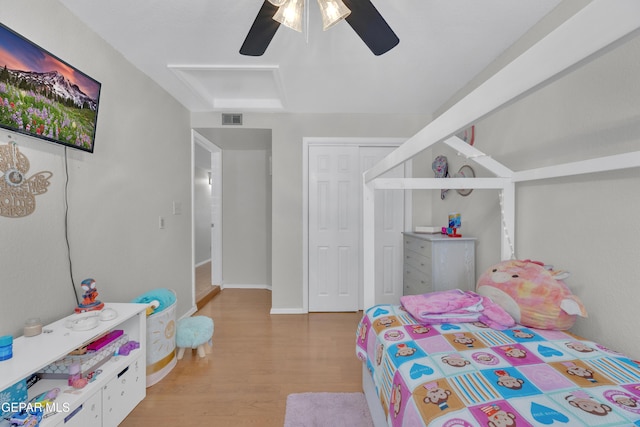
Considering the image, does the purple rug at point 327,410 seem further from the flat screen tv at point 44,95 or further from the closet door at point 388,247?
the flat screen tv at point 44,95

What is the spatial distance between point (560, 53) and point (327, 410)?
190 centimetres

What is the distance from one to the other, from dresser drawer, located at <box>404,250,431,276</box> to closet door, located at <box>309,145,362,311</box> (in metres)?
0.65

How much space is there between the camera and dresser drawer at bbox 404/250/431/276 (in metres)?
2.31

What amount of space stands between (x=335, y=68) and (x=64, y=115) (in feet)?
5.86

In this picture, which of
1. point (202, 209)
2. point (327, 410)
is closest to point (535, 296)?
point (327, 410)

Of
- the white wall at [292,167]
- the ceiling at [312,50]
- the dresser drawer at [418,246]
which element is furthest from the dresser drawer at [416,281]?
the ceiling at [312,50]

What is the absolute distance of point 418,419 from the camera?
0.83m

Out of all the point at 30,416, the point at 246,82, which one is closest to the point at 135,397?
the point at 30,416

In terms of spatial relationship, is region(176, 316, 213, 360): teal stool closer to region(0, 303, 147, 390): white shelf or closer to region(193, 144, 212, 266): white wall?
region(0, 303, 147, 390): white shelf

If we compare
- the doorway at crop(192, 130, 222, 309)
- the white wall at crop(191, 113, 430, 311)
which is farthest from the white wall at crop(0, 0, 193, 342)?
the white wall at crop(191, 113, 430, 311)

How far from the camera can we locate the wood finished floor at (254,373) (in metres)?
1.62

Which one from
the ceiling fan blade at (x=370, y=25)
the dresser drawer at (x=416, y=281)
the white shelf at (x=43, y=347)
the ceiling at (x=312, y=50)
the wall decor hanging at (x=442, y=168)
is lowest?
the dresser drawer at (x=416, y=281)

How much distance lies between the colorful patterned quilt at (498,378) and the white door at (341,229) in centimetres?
186

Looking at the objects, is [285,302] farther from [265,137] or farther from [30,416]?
[30,416]
